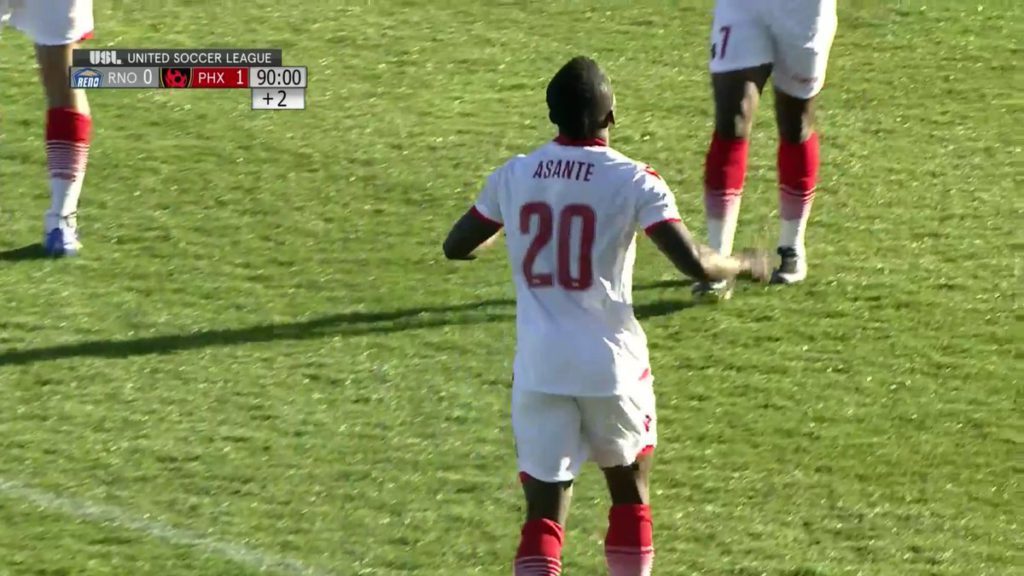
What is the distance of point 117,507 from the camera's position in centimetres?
574

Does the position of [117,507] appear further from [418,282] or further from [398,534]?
[418,282]

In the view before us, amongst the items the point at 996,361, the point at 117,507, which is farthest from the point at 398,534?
the point at 996,361

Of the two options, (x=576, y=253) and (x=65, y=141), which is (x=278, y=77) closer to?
(x=65, y=141)

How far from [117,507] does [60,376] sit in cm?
113

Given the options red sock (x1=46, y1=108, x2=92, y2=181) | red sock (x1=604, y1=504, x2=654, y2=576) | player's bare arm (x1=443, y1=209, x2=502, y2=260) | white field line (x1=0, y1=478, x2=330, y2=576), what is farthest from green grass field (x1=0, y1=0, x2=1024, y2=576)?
player's bare arm (x1=443, y1=209, x2=502, y2=260)

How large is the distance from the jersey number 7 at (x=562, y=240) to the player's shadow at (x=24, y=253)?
151 inches

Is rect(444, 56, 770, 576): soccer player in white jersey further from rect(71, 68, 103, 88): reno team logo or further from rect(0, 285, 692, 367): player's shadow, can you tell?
rect(71, 68, 103, 88): reno team logo

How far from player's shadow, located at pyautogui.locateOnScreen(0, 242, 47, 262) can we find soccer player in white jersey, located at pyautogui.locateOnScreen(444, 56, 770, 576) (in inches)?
143

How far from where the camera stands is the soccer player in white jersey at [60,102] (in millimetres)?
7582

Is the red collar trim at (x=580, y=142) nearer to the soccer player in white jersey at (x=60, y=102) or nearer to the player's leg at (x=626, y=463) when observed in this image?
the player's leg at (x=626, y=463)

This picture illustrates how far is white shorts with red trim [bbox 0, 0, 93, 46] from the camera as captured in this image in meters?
7.56

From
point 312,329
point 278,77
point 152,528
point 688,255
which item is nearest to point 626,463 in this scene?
point 688,255

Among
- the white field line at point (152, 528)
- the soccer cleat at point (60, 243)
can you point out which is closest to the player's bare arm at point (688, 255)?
the white field line at point (152, 528)

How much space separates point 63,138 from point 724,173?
9.01ft
